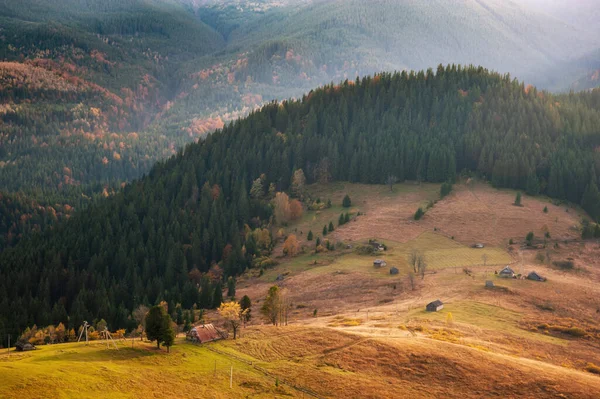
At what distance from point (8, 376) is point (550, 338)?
99.9m

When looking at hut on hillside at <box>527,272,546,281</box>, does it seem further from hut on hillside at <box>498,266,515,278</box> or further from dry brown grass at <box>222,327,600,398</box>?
dry brown grass at <box>222,327,600,398</box>

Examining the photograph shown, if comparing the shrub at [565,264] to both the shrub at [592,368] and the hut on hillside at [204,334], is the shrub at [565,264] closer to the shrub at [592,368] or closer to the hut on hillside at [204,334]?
the shrub at [592,368]

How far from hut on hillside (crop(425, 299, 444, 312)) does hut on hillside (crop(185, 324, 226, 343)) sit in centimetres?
4847

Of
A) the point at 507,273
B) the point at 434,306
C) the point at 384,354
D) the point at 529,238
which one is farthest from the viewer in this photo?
the point at 529,238

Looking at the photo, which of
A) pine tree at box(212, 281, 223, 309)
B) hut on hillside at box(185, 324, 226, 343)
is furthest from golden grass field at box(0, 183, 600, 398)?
pine tree at box(212, 281, 223, 309)

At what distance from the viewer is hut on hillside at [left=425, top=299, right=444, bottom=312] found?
443 ft

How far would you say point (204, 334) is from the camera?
115 m

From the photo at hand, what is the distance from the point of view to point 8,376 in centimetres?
7994

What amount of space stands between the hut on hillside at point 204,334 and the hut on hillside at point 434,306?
159 feet

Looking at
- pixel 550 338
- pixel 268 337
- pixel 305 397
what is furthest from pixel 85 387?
pixel 550 338

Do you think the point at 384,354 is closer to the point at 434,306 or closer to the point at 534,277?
the point at 434,306

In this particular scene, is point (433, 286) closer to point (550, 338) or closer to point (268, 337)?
point (550, 338)

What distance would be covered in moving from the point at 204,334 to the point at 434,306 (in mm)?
52942

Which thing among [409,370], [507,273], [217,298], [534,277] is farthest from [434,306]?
[217,298]
